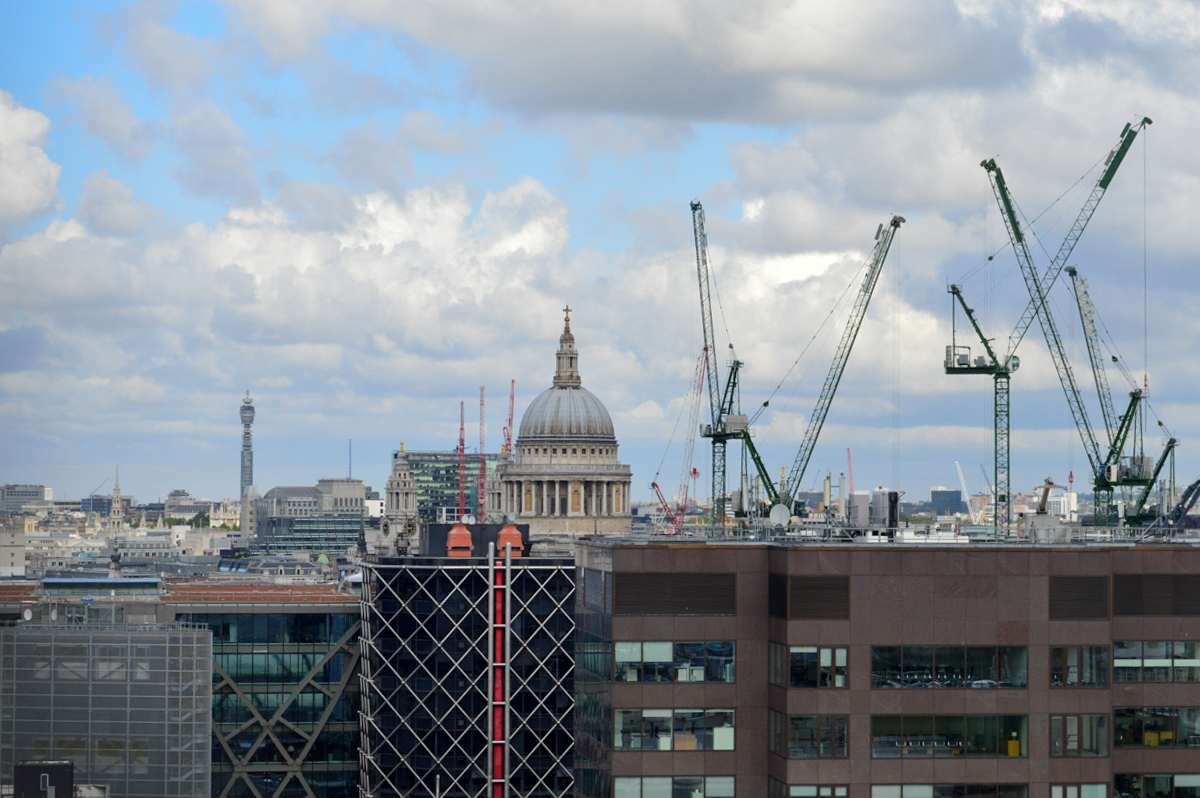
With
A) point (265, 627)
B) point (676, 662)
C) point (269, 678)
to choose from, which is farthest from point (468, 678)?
point (676, 662)

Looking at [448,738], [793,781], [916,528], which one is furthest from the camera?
[448,738]

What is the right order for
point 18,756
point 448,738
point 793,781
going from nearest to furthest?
point 793,781 < point 18,756 < point 448,738

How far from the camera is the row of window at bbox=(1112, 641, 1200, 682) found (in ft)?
209

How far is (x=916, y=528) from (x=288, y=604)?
58.9 meters

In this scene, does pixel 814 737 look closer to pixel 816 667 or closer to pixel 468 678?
pixel 816 667

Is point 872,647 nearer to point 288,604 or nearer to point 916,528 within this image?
point 916,528

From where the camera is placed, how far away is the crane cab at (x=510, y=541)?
12562cm

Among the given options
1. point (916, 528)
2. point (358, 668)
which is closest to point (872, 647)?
point (916, 528)

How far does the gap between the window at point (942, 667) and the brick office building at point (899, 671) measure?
2.7 inches

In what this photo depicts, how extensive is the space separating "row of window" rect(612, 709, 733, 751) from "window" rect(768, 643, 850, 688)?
10.9 ft

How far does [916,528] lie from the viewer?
76.6m

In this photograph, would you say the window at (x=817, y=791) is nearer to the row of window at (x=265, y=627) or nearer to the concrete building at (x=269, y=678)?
the concrete building at (x=269, y=678)

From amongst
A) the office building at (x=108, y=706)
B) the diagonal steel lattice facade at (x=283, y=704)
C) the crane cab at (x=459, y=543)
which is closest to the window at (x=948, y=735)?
the office building at (x=108, y=706)

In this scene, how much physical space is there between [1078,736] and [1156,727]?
421 cm
